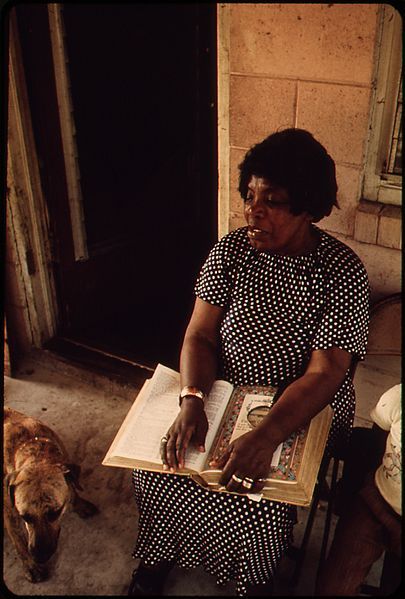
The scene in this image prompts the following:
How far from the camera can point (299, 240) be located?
238 cm

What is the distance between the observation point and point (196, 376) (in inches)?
93.4

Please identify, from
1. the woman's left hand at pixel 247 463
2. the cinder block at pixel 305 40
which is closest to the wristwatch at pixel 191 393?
the woman's left hand at pixel 247 463

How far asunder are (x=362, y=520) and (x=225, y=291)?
1.03 meters

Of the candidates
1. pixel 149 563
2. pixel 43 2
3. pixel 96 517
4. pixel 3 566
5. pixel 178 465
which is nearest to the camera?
pixel 178 465

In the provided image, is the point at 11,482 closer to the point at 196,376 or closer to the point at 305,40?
the point at 196,376

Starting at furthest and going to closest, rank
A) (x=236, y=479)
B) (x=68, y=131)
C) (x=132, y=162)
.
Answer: (x=132, y=162) < (x=68, y=131) < (x=236, y=479)

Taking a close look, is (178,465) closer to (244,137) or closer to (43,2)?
(244,137)

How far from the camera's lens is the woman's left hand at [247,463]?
1956 millimetres

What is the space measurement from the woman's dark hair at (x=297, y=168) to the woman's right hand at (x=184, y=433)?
2.73 ft

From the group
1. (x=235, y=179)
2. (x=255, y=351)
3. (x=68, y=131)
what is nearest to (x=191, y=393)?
(x=255, y=351)

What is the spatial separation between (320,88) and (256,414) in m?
1.45

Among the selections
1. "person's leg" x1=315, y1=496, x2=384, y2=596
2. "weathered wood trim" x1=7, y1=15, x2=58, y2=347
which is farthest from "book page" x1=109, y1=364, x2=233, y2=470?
"weathered wood trim" x1=7, y1=15, x2=58, y2=347

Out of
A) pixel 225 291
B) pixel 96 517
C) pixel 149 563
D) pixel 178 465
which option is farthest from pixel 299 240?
pixel 96 517

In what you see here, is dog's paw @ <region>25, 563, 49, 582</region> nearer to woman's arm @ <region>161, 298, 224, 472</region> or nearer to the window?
woman's arm @ <region>161, 298, 224, 472</region>
